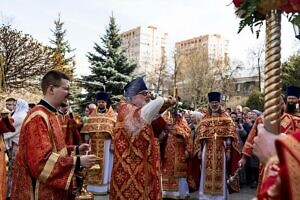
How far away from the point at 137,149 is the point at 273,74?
12.5 ft

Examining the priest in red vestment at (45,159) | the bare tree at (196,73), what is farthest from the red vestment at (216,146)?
the bare tree at (196,73)

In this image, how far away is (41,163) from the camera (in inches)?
155

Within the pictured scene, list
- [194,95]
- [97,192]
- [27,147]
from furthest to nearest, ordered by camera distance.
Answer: [194,95] < [97,192] < [27,147]

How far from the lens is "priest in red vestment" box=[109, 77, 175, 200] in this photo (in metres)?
5.81

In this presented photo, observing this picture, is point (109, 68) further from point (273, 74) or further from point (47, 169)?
point (273, 74)

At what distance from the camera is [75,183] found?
4.29 metres

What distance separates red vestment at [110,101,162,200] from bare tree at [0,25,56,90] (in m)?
20.0

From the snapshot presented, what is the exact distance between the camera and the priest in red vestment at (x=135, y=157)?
581 cm

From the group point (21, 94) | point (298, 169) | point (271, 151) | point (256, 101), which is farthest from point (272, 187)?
point (256, 101)

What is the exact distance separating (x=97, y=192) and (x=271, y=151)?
30.8ft

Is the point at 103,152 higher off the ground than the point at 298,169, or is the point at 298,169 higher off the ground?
the point at 298,169

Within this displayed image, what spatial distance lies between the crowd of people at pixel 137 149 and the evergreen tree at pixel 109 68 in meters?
13.8

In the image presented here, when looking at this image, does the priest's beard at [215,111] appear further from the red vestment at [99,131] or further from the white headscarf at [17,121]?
the white headscarf at [17,121]

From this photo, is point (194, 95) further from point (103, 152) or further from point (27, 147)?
point (27, 147)
